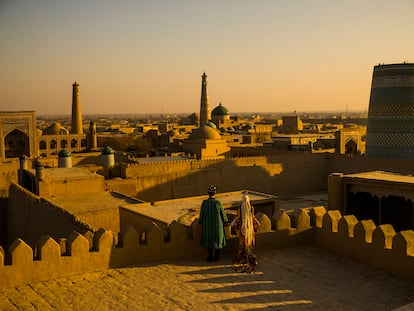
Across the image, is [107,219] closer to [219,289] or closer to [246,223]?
[246,223]

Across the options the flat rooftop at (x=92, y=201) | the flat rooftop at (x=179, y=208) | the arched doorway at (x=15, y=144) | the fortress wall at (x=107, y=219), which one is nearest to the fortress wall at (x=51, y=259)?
the flat rooftop at (x=179, y=208)

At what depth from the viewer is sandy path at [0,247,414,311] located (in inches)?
211

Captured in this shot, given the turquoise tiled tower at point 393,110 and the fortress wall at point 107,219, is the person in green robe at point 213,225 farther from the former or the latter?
the turquoise tiled tower at point 393,110

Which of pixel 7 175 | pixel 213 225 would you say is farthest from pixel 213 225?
pixel 7 175

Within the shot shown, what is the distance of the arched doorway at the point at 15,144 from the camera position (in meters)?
35.0

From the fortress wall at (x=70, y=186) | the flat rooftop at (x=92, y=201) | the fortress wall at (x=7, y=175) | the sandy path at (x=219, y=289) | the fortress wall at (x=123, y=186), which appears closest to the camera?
the sandy path at (x=219, y=289)

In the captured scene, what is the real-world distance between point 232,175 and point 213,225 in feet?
46.9

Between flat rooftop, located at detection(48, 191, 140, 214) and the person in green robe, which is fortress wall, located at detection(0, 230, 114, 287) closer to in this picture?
the person in green robe

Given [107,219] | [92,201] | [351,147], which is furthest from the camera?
[351,147]

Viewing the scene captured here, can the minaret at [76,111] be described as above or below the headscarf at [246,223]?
above

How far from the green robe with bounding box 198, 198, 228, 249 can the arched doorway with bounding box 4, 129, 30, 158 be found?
30.4 m

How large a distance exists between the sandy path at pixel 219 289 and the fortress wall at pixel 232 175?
39.8 ft

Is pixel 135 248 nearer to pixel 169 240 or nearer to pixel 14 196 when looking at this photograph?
pixel 169 240

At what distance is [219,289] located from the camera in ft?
19.1
